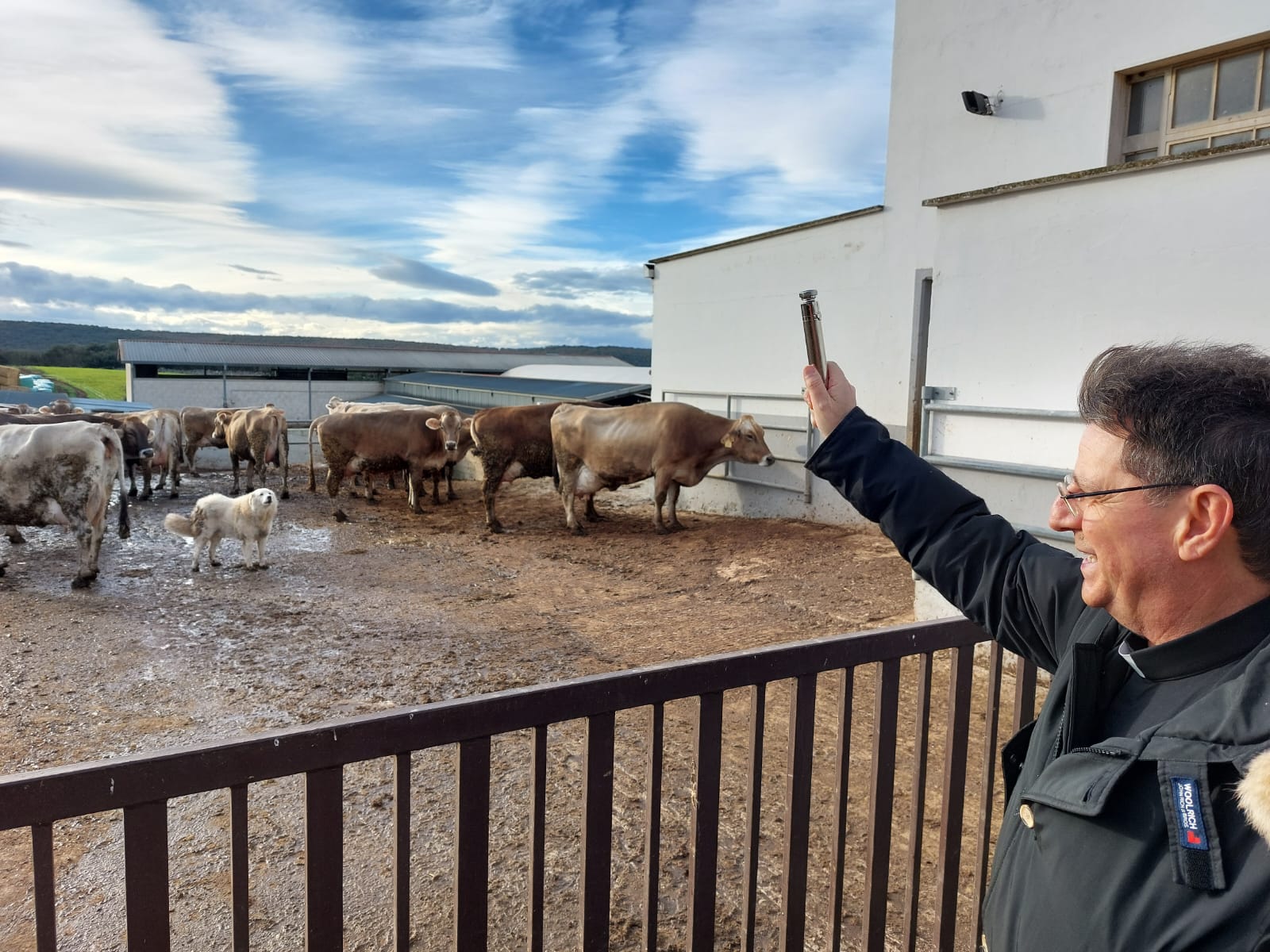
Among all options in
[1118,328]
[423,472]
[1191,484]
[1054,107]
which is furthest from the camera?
[423,472]

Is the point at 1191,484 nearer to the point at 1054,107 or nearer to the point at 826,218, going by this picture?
the point at 1054,107

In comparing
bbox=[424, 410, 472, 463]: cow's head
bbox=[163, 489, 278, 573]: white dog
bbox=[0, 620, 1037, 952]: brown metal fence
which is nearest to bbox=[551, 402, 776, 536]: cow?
bbox=[424, 410, 472, 463]: cow's head

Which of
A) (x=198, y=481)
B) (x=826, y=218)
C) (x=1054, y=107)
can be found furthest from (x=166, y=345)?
(x=1054, y=107)

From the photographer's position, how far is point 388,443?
14.8 metres

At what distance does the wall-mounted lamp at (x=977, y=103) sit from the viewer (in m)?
10.2

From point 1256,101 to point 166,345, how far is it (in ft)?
137

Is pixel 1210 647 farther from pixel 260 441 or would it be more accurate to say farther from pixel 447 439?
pixel 260 441

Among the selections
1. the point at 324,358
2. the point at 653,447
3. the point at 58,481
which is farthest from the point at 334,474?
the point at 324,358

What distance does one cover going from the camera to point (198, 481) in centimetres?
1797

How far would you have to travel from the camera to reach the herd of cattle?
903 cm

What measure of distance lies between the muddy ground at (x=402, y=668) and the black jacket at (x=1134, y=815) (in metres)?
2.03

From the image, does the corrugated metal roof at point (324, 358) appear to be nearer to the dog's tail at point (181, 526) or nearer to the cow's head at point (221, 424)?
the cow's head at point (221, 424)

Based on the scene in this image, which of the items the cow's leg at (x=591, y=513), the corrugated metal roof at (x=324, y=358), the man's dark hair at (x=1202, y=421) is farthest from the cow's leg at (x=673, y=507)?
the corrugated metal roof at (x=324, y=358)

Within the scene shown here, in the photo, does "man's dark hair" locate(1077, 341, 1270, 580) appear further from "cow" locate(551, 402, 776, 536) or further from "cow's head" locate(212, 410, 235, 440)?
"cow's head" locate(212, 410, 235, 440)
